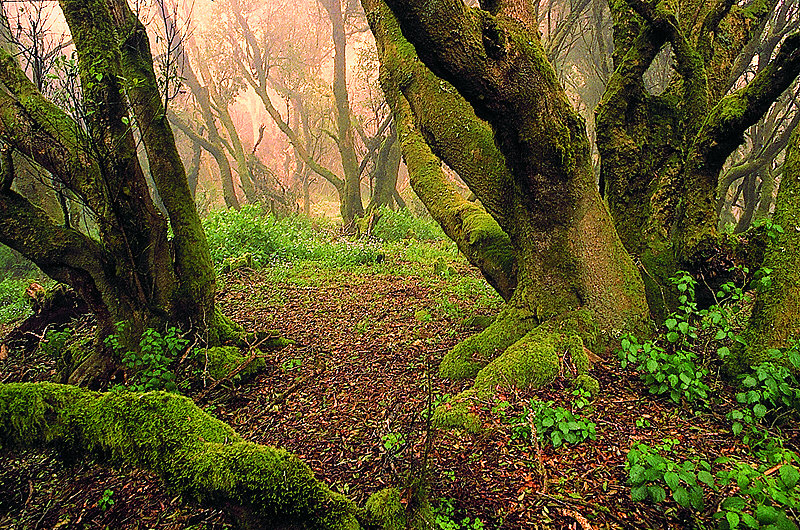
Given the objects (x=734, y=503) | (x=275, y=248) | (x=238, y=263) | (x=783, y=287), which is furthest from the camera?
(x=275, y=248)

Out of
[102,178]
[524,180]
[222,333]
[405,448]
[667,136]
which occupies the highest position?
[102,178]

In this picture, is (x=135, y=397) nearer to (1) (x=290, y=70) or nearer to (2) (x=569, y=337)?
(2) (x=569, y=337)

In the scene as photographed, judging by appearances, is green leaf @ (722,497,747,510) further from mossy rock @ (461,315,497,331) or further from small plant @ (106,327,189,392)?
small plant @ (106,327,189,392)

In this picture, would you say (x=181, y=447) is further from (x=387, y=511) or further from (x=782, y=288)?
(x=782, y=288)

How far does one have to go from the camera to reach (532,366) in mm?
3590

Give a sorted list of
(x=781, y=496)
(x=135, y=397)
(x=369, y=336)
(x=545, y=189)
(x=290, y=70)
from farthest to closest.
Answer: (x=290, y=70), (x=369, y=336), (x=545, y=189), (x=135, y=397), (x=781, y=496)

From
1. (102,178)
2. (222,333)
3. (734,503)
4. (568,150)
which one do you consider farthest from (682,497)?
(102,178)

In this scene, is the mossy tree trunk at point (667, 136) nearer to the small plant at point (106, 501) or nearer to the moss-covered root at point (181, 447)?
the moss-covered root at point (181, 447)

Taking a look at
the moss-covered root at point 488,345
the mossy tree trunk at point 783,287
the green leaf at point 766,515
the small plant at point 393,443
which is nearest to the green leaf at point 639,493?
the green leaf at point 766,515

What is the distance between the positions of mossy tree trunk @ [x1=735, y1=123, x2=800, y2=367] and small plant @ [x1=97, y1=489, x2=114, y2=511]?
173 inches

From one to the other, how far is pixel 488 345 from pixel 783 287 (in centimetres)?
224

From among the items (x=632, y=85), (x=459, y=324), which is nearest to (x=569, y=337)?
(x=459, y=324)

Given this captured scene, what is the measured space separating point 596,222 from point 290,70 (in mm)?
20719

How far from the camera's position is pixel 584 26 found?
50.7ft
